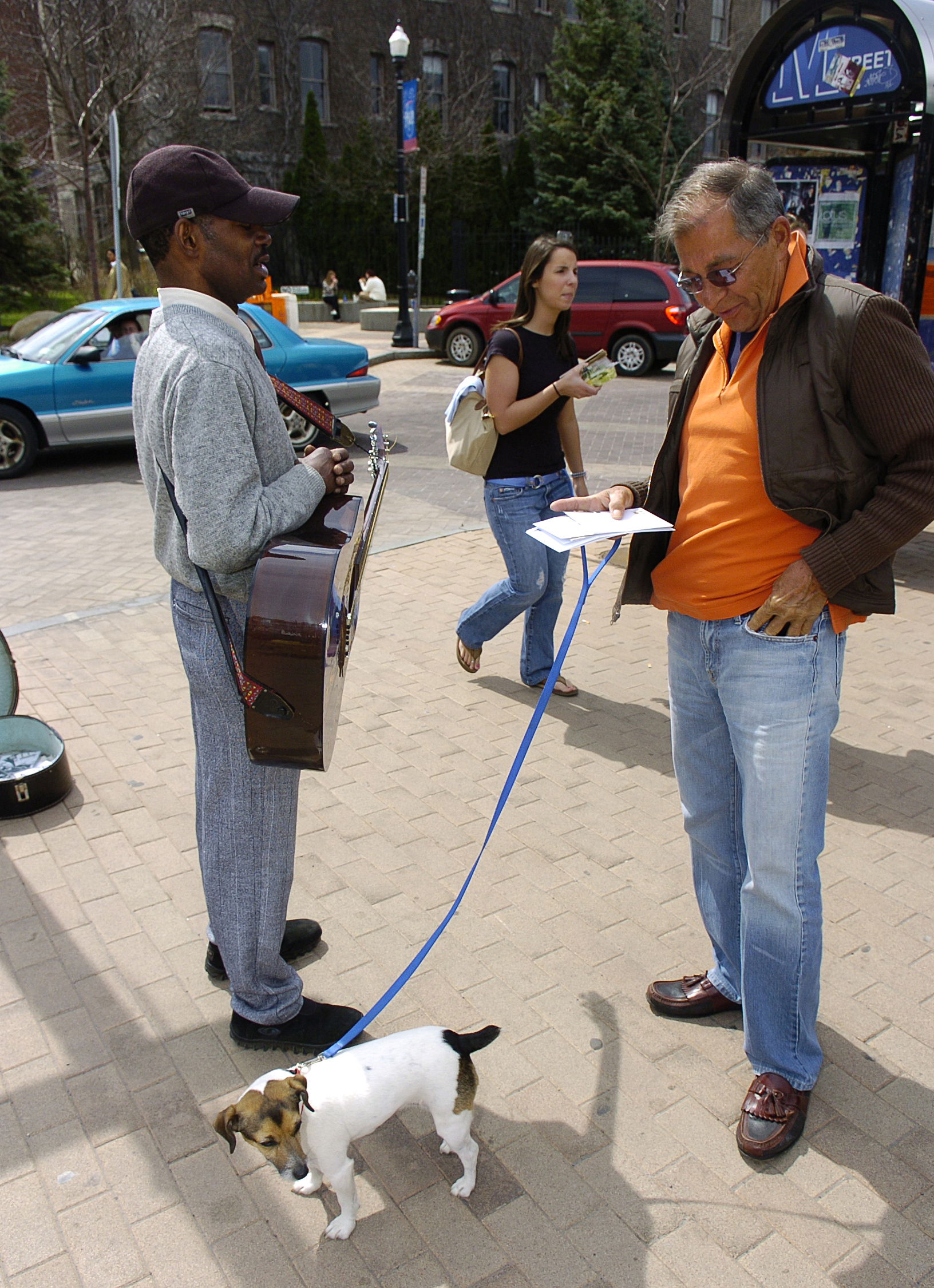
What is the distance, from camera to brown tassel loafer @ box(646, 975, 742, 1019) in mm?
2715

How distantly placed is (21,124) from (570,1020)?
28.6 m

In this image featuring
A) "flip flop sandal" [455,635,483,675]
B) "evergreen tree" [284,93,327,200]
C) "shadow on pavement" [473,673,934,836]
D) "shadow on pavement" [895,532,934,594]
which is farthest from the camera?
"evergreen tree" [284,93,327,200]

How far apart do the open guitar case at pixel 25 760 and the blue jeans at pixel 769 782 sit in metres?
2.46

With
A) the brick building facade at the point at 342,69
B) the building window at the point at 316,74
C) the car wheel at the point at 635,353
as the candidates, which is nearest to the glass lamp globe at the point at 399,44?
the car wheel at the point at 635,353

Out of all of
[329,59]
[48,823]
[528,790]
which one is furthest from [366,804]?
[329,59]

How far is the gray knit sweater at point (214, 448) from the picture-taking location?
200 cm

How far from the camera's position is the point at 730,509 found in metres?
2.25

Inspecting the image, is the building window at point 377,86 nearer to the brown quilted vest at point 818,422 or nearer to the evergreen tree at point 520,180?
the evergreen tree at point 520,180

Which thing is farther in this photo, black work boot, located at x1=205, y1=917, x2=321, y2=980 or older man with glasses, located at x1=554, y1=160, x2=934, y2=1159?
black work boot, located at x1=205, y1=917, x2=321, y2=980

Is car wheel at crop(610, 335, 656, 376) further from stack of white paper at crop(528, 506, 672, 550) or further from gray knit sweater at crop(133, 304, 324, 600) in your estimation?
gray knit sweater at crop(133, 304, 324, 600)

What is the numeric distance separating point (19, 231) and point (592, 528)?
21.9m

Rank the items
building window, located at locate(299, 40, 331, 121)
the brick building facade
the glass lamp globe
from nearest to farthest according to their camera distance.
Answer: the glass lamp globe → the brick building facade → building window, located at locate(299, 40, 331, 121)

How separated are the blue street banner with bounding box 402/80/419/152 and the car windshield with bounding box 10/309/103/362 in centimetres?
1270

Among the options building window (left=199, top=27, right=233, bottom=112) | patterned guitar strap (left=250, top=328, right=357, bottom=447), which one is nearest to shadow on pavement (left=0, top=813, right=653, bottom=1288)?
patterned guitar strap (left=250, top=328, right=357, bottom=447)
